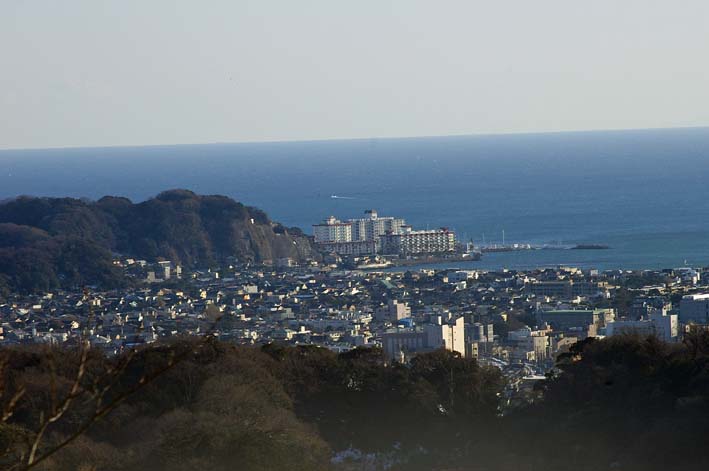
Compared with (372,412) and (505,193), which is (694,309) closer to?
(372,412)

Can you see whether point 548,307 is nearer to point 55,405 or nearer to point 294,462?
point 294,462

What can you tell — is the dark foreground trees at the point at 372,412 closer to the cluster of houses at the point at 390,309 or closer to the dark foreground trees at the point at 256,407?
the dark foreground trees at the point at 256,407

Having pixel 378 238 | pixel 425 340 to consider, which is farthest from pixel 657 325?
pixel 378 238

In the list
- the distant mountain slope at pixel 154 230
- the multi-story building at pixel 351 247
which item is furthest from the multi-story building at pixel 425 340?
the multi-story building at pixel 351 247

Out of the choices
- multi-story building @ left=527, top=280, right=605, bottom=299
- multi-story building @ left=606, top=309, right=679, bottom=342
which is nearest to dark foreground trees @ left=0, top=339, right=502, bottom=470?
multi-story building @ left=606, top=309, right=679, bottom=342

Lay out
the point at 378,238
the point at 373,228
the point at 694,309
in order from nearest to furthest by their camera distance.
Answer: the point at 694,309, the point at 378,238, the point at 373,228

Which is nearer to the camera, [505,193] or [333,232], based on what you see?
[333,232]

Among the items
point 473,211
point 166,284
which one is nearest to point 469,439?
point 166,284
